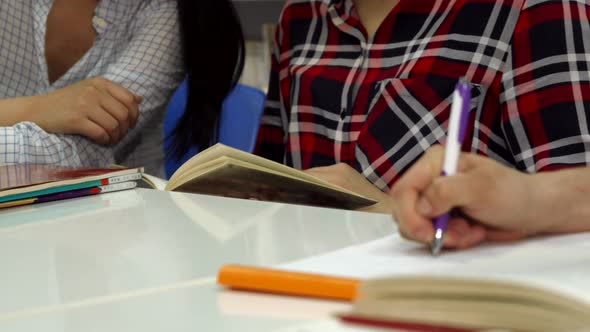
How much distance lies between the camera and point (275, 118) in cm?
142

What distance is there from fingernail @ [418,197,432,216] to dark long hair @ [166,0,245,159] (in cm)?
98

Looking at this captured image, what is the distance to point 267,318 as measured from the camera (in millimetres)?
458

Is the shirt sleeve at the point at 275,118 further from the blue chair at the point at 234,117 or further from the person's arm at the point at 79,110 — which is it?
the person's arm at the point at 79,110

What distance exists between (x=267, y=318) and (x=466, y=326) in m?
0.12

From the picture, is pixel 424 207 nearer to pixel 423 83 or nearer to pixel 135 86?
pixel 423 83

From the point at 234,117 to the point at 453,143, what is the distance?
1.02m

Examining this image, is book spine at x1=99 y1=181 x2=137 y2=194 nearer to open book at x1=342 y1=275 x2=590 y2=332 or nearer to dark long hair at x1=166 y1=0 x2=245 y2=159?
dark long hair at x1=166 y1=0 x2=245 y2=159

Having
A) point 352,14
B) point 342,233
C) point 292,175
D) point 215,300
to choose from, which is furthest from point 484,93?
point 215,300

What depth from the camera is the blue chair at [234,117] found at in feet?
4.87

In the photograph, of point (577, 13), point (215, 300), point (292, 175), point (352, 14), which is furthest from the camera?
point (352, 14)

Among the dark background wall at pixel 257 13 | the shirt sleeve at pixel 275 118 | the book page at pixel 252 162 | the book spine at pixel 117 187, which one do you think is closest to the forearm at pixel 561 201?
the book page at pixel 252 162

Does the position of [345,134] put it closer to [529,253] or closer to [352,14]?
[352,14]

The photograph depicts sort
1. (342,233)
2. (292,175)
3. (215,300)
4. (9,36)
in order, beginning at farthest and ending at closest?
(9,36) < (292,175) < (342,233) < (215,300)

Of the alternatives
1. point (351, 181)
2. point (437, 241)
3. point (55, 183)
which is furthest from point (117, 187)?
point (437, 241)
